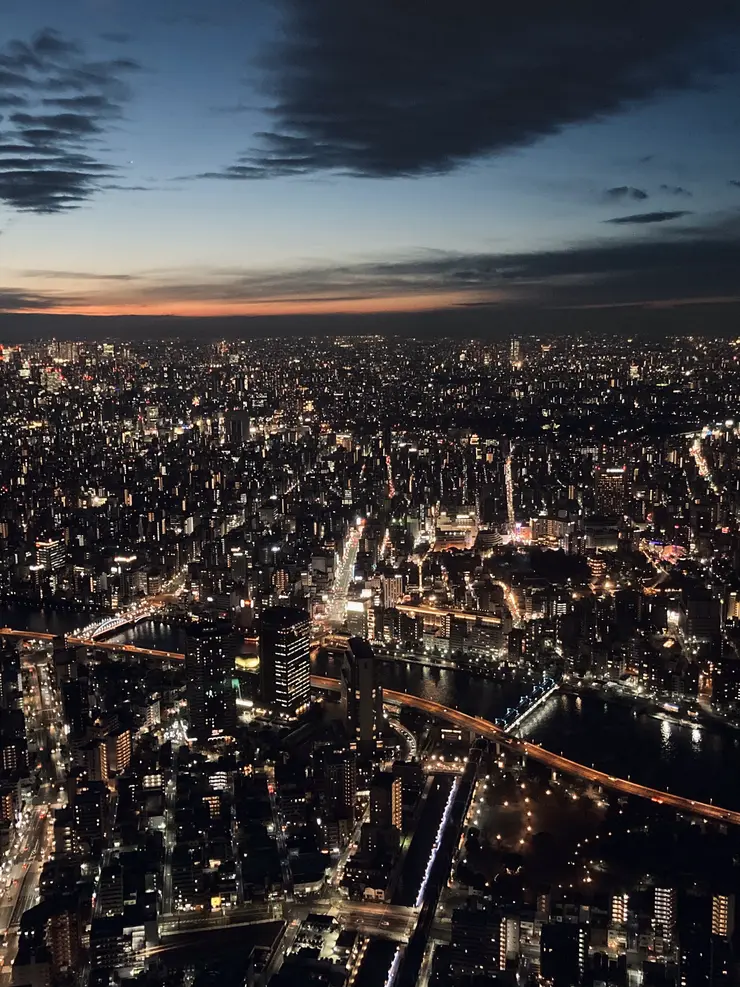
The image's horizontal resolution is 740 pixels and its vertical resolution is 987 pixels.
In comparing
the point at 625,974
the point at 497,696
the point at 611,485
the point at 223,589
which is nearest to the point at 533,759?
the point at 497,696

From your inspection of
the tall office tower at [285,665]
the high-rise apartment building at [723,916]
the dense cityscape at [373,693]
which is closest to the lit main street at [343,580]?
the dense cityscape at [373,693]

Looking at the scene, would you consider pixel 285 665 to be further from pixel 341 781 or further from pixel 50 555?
pixel 50 555

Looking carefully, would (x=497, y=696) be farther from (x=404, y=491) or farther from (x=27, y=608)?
(x=404, y=491)

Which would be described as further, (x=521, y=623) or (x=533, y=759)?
(x=521, y=623)

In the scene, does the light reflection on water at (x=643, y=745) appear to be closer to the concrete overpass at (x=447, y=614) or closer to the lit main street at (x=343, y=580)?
the concrete overpass at (x=447, y=614)

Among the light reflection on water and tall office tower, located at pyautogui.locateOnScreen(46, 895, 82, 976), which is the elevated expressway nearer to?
the light reflection on water

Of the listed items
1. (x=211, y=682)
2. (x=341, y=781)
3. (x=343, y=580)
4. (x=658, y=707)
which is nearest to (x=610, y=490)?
(x=343, y=580)
